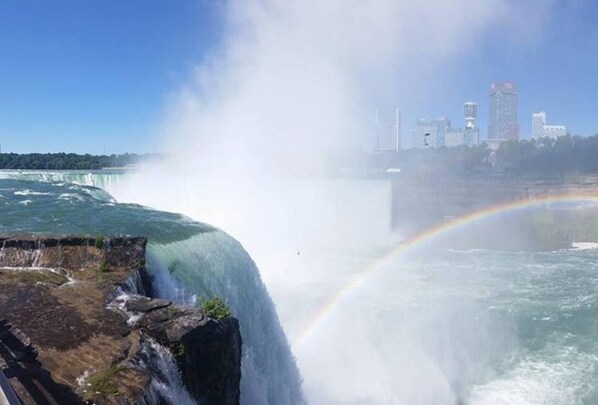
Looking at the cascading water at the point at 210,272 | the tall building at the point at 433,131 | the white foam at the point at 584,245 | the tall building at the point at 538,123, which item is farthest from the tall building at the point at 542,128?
the cascading water at the point at 210,272

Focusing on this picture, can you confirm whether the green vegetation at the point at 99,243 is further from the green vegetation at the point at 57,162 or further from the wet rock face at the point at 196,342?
the green vegetation at the point at 57,162

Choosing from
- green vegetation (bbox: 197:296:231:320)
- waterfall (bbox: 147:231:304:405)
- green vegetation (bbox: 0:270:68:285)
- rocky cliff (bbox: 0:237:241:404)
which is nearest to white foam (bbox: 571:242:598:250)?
waterfall (bbox: 147:231:304:405)

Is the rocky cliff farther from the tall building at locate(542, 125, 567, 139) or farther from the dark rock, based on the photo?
the tall building at locate(542, 125, 567, 139)

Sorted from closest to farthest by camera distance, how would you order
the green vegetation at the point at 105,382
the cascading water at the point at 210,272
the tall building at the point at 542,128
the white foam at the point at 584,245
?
1. the green vegetation at the point at 105,382
2. the cascading water at the point at 210,272
3. the white foam at the point at 584,245
4. the tall building at the point at 542,128

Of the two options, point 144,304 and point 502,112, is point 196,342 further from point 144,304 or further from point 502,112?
point 502,112

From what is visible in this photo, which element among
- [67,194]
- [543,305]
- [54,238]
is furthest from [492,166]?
[54,238]
